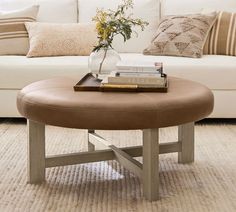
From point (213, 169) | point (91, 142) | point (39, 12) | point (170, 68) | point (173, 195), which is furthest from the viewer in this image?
point (39, 12)

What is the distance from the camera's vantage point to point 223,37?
11.5 feet

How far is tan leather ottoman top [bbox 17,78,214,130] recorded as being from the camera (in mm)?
1735

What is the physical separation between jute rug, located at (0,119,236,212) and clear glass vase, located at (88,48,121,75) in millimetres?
476

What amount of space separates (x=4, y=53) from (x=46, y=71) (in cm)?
55

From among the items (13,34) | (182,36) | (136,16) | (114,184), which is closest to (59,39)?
(13,34)

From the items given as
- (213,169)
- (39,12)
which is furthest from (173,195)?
(39,12)

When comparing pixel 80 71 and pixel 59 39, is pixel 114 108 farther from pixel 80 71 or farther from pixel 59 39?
pixel 59 39

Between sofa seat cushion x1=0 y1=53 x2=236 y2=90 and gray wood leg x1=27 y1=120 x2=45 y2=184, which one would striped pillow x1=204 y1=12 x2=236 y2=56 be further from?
gray wood leg x1=27 y1=120 x2=45 y2=184

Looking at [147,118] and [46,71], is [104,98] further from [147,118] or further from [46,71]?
[46,71]

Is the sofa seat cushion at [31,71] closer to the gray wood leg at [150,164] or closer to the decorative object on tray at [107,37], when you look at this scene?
the decorative object on tray at [107,37]

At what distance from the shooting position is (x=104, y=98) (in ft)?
5.96

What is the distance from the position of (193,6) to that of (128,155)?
1.97 meters

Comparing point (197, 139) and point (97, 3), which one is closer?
point (197, 139)

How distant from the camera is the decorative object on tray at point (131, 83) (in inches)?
75.7
